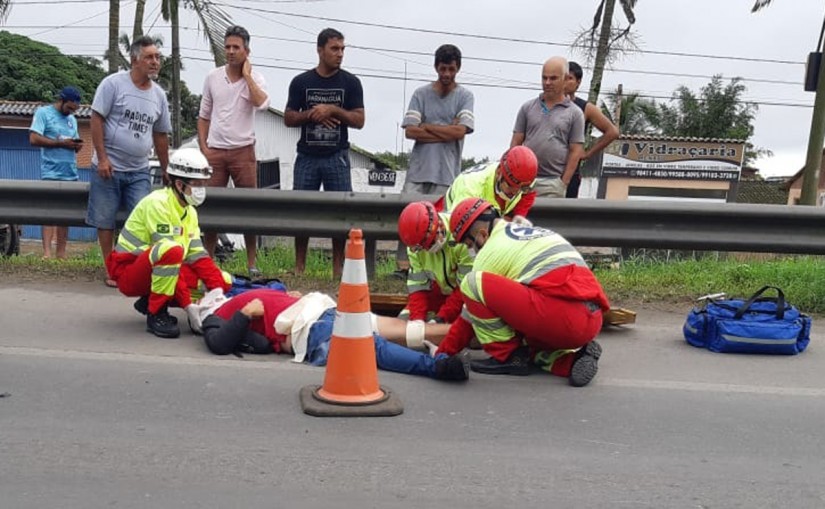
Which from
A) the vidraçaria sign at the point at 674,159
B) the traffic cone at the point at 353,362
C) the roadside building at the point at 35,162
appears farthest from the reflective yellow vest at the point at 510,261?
the vidraçaria sign at the point at 674,159

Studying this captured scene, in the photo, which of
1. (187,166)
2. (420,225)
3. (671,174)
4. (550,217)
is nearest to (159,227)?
(187,166)

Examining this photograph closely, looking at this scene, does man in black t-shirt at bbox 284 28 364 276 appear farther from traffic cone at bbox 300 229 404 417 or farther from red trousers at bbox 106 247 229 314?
traffic cone at bbox 300 229 404 417

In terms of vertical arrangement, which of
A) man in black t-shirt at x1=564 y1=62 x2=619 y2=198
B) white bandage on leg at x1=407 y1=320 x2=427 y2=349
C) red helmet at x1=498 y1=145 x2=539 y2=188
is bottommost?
white bandage on leg at x1=407 y1=320 x2=427 y2=349

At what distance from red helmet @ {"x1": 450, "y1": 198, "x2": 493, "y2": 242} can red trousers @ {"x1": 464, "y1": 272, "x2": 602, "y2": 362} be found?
392 mm

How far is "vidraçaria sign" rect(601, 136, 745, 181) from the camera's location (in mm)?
32469

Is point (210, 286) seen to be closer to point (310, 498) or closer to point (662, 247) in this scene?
point (310, 498)

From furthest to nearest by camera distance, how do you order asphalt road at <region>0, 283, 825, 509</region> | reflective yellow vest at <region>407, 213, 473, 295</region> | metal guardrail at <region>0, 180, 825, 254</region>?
metal guardrail at <region>0, 180, 825, 254</region> → reflective yellow vest at <region>407, 213, 473, 295</region> → asphalt road at <region>0, 283, 825, 509</region>

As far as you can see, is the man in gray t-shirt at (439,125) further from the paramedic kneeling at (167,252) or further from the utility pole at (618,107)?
the utility pole at (618,107)

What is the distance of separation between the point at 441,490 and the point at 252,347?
2183 millimetres

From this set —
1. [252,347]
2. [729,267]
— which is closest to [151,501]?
[252,347]

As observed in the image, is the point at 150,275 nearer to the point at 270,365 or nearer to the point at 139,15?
the point at 270,365

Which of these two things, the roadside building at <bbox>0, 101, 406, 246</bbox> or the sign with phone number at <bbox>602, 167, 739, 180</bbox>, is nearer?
the roadside building at <bbox>0, 101, 406, 246</bbox>

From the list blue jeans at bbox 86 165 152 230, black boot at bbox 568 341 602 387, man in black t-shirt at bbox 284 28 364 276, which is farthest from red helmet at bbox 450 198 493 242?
blue jeans at bbox 86 165 152 230

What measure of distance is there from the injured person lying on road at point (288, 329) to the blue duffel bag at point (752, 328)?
1.75 m
